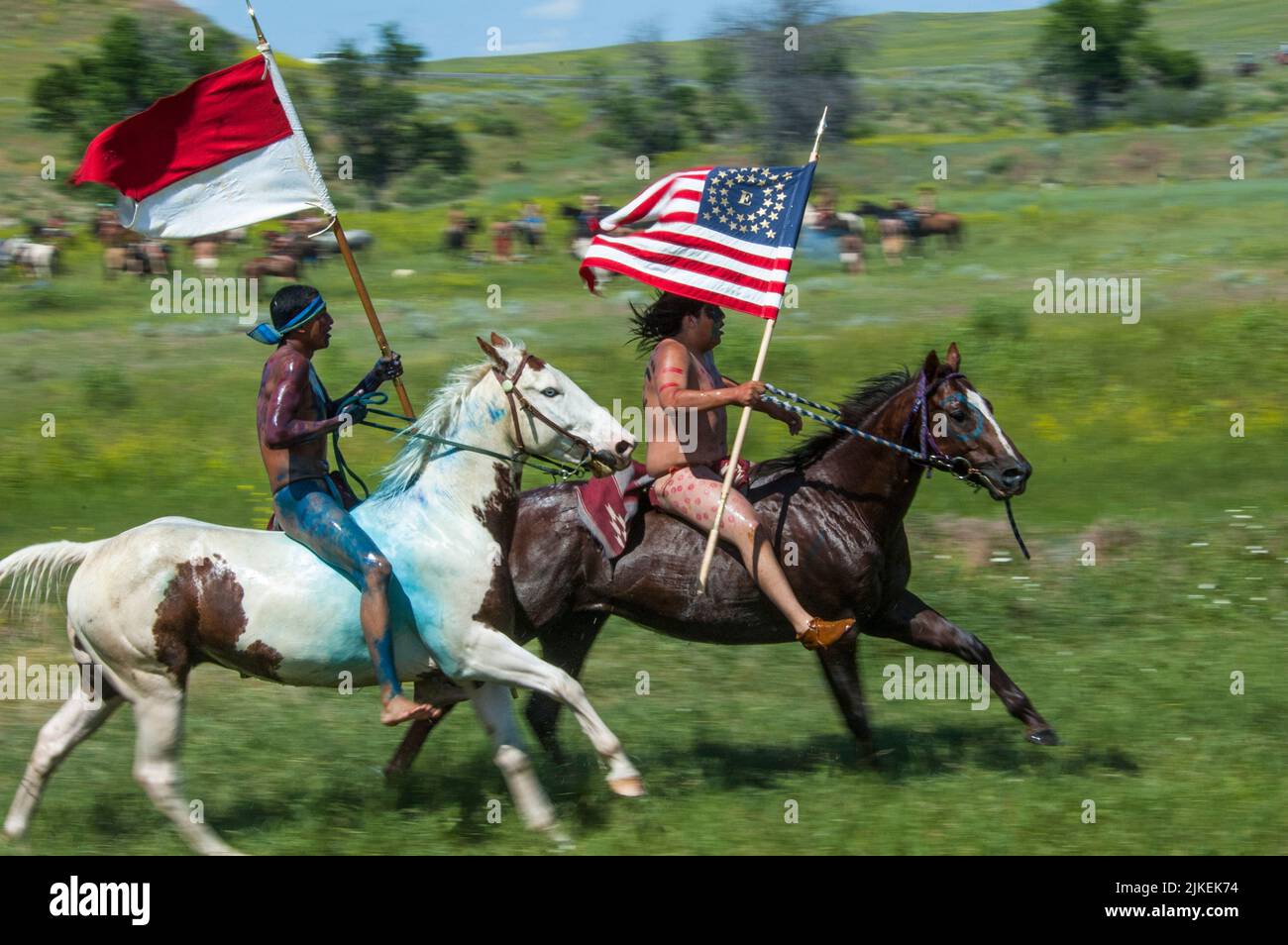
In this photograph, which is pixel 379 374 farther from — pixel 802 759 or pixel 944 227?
pixel 944 227

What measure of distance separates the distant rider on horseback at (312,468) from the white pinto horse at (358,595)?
0.16 meters

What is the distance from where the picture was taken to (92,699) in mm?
8086

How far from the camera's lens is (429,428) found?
8.32 metres

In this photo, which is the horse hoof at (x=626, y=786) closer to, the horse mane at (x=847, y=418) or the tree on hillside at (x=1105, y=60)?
the horse mane at (x=847, y=418)

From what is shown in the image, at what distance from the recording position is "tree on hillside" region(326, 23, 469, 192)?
4647cm

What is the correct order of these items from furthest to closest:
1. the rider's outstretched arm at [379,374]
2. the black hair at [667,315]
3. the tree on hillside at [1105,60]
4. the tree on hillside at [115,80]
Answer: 1. the tree on hillside at [1105,60]
2. the tree on hillside at [115,80]
3. the black hair at [667,315]
4. the rider's outstretched arm at [379,374]

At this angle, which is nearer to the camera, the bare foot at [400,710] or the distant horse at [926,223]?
the bare foot at [400,710]

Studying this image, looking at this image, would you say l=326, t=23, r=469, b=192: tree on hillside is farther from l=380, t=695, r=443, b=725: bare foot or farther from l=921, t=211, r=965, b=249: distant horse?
l=380, t=695, r=443, b=725: bare foot

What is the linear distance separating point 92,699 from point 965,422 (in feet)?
15.5

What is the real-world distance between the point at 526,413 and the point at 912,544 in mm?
7297

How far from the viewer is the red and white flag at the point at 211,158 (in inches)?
340

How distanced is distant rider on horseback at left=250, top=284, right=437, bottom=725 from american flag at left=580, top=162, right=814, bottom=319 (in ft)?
5.44

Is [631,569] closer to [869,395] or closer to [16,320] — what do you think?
[869,395]

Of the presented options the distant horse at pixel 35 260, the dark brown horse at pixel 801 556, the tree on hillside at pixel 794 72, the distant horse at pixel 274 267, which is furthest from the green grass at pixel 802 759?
the tree on hillside at pixel 794 72
